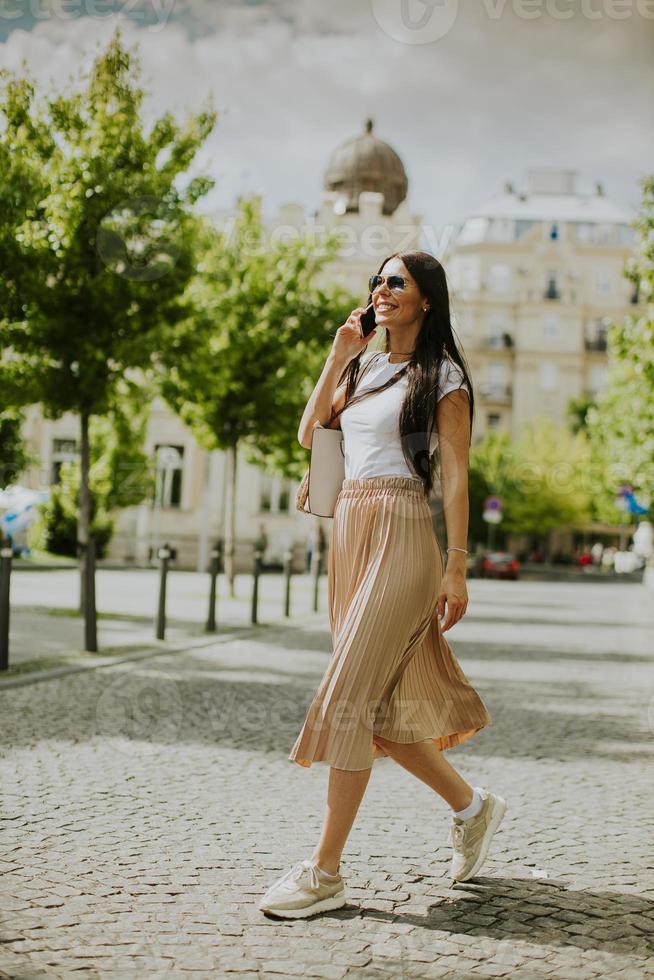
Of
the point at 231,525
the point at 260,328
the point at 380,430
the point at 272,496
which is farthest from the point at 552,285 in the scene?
the point at 380,430

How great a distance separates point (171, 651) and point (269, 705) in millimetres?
3361

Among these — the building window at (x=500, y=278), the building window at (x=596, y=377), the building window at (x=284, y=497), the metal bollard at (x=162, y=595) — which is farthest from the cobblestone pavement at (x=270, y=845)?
the building window at (x=500, y=278)

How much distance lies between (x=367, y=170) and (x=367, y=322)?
4963cm

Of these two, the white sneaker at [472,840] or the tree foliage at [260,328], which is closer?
the white sneaker at [472,840]

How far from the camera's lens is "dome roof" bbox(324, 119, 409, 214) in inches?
2031

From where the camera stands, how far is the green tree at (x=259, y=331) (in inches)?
792

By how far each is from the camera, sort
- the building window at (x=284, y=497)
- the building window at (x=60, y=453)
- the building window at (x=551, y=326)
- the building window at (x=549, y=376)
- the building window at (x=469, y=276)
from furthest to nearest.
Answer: the building window at (x=469, y=276)
the building window at (x=549, y=376)
the building window at (x=551, y=326)
the building window at (x=284, y=497)
the building window at (x=60, y=453)

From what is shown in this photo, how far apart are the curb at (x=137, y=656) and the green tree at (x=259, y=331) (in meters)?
4.84

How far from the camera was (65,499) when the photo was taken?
108 ft

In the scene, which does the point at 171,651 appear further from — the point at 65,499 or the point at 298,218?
the point at 298,218

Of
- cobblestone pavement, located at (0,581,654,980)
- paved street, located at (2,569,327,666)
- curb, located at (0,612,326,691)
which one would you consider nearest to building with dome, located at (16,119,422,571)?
paved street, located at (2,569,327,666)

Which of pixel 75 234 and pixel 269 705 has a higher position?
pixel 75 234

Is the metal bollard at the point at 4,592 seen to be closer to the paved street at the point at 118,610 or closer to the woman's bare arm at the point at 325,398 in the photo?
the paved street at the point at 118,610

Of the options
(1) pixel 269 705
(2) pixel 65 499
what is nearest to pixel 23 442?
(2) pixel 65 499
